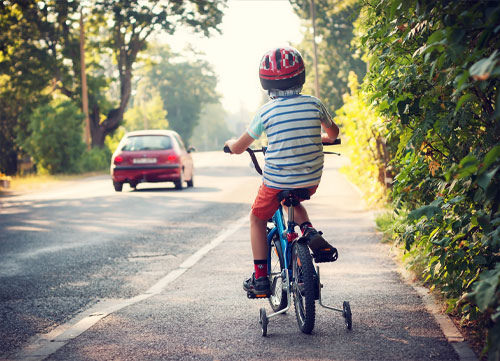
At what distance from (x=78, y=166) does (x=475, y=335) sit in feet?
105

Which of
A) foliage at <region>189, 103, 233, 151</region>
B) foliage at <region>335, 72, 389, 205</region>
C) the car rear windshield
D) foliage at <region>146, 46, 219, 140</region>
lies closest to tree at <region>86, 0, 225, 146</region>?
the car rear windshield

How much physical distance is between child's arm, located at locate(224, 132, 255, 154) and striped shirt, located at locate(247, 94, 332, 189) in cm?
4

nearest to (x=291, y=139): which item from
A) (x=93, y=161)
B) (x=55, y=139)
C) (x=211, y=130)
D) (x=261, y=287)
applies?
(x=261, y=287)

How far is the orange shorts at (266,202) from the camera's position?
4953 millimetres

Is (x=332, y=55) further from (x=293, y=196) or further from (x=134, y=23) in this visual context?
(x=293, y=196)

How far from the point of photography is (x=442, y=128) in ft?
14.6

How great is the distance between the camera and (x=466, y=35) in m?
3.25

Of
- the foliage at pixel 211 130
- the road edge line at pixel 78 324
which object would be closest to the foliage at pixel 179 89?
the foliage at pixel 211 130

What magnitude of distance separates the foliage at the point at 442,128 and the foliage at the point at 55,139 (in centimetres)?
3030

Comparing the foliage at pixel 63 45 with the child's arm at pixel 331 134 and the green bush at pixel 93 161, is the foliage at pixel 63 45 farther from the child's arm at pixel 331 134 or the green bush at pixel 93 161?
the child's arm at pixel 331 134

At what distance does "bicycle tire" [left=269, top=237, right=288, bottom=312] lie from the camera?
17.1 feet

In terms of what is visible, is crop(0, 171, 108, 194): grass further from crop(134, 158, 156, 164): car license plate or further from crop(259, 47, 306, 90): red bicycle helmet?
crop(259, 47, 306, 90): red bicycle helmet

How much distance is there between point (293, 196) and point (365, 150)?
28.6ft

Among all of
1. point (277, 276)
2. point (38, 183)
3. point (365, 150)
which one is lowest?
point (38, 183)
